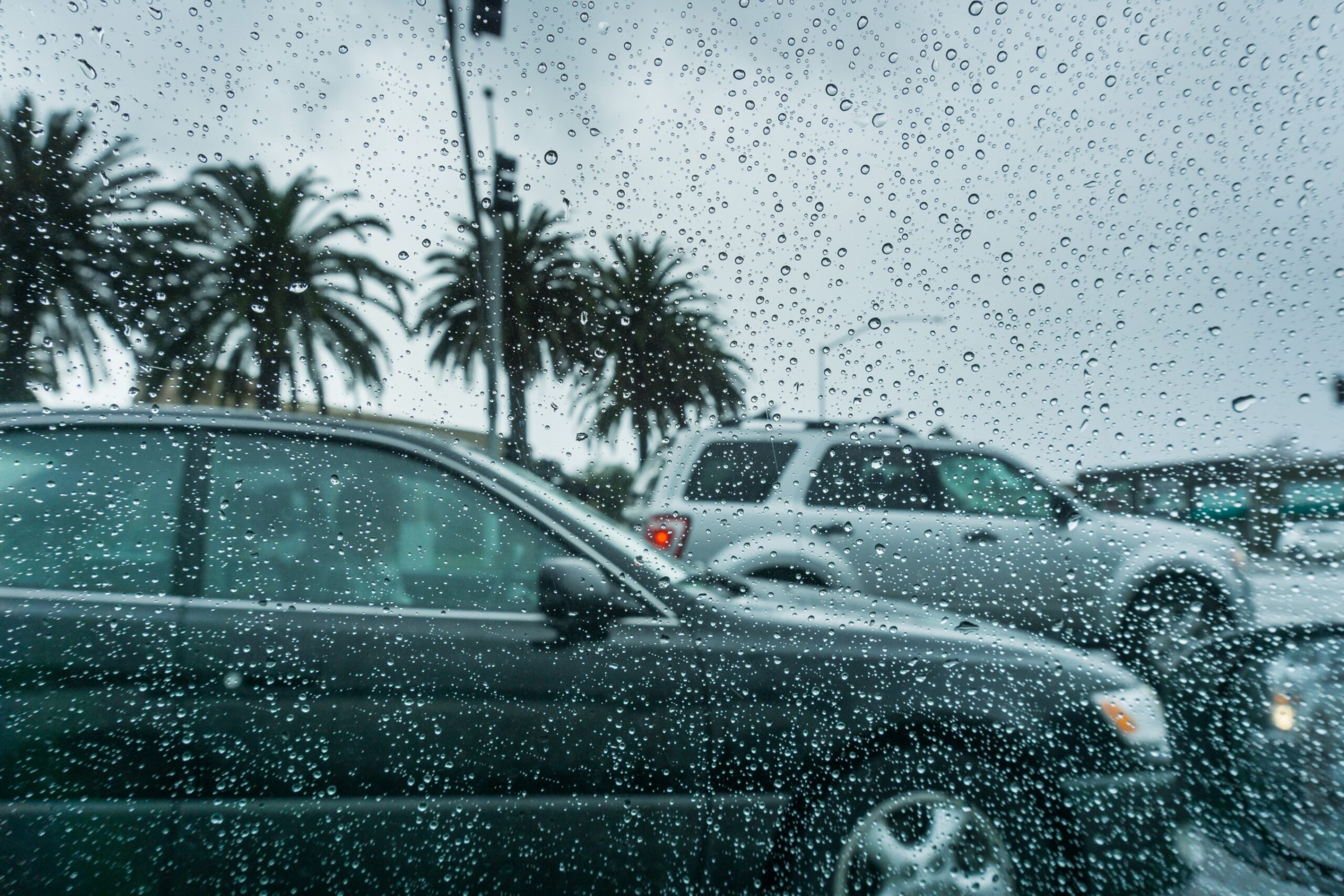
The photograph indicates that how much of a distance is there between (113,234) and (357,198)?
474 mm

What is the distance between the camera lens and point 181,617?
65.9 inches

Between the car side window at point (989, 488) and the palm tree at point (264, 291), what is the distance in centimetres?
95

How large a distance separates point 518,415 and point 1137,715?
116 cm

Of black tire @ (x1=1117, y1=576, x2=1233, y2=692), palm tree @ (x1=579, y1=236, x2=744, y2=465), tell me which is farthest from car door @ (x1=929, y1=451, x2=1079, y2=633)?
palm tree @ (x1=579, y1=236, x2=744, y2=465)

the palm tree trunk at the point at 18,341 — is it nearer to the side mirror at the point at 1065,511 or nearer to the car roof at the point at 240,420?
the car roof at the point at 240,420

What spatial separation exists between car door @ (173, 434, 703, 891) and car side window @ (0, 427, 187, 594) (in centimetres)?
14

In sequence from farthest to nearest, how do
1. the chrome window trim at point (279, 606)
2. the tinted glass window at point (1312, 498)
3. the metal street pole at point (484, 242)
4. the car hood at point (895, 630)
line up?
1. the chrome window trim at point (279, 606)
2. the car hood at point (895, 630)
3. the metal street pole at point (484, 242)
4. the tinted glass window at point (1312, 498)

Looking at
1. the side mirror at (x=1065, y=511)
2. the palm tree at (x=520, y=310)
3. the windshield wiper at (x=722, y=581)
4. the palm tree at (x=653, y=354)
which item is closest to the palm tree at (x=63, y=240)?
the palm tree at (x=520, y=310)

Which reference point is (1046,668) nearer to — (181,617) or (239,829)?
(239,829)

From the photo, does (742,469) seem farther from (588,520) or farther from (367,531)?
Result: (367,531)

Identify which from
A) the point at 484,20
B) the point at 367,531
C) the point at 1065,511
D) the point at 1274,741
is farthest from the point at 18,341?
the point at 1274,741

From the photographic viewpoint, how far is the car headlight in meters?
1.46

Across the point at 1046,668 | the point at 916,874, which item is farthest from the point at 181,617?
the point at 1046,668

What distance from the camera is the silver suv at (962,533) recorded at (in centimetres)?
138
